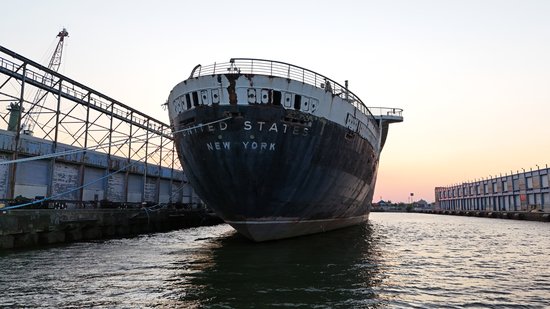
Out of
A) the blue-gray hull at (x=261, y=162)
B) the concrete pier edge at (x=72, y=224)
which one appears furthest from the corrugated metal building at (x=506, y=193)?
the concrete pier edge at (x=72, y=224)

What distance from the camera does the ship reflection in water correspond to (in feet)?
30.4

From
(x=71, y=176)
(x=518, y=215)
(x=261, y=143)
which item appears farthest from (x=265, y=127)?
(x=518, y=215)

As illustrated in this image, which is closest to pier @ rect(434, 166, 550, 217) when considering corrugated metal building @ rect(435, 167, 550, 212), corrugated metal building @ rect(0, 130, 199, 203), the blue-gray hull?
corrugated metal building @ rect(435, 167, 550, 212)

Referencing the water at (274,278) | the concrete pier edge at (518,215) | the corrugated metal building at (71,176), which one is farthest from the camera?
the concrete pier edge at (518,215)

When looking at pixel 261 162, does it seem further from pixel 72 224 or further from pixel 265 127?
pixel 72 224

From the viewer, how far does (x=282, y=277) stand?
1183 cm

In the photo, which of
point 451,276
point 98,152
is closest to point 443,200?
point 98,152

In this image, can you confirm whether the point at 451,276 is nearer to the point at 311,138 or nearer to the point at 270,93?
the point at 311,138

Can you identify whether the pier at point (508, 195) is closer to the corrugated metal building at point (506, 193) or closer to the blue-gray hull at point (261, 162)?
the corrugated metal building at point (506, 193)

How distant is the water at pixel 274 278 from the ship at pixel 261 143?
201cm

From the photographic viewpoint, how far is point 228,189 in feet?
61.1

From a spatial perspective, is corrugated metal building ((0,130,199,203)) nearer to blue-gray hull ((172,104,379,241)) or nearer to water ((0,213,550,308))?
blue-gray hull ((172,104,379,241))

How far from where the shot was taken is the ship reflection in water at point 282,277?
9258 millimetres

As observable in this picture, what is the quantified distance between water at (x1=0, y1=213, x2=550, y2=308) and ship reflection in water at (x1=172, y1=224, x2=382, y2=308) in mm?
29
